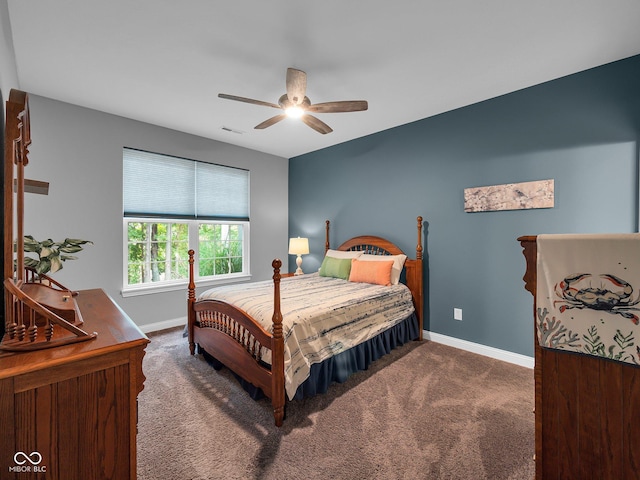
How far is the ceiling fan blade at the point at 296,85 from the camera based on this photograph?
2194 millimetres

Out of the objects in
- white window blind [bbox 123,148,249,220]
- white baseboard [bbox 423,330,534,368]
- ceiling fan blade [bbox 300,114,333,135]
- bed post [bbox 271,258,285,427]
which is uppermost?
ceiling fan blade [bbox 300,114,333,135]

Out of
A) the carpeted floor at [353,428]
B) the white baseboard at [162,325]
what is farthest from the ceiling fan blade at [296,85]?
the white baseboard at [162,325]

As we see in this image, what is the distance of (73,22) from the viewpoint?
6.33ft

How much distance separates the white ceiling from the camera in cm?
182

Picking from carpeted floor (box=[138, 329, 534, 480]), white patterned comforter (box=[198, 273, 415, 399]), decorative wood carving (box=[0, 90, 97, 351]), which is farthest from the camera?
white patterned comforter (box=[198, 273, 415, 399])

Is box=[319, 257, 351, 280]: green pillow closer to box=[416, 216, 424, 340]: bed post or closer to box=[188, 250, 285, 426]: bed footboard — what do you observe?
box=[416, 216, 424, 340]: bed post

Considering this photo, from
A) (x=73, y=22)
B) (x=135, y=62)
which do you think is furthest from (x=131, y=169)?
(x=73, y=22)

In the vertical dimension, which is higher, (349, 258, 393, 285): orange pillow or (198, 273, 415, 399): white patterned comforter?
(349, 258, 393, 285): orange pillow

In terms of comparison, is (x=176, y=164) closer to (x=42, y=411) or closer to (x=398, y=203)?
(x=398, y=203)

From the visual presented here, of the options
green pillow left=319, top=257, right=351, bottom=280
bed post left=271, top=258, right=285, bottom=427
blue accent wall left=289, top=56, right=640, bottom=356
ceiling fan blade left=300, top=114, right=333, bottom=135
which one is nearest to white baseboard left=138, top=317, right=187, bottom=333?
green pillow left=319, top=257, right=351, bottom=280

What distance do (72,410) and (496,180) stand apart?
11.6 ft

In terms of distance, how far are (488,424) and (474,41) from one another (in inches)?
106

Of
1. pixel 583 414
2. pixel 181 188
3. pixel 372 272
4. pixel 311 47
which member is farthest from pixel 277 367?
pixel 181 188
